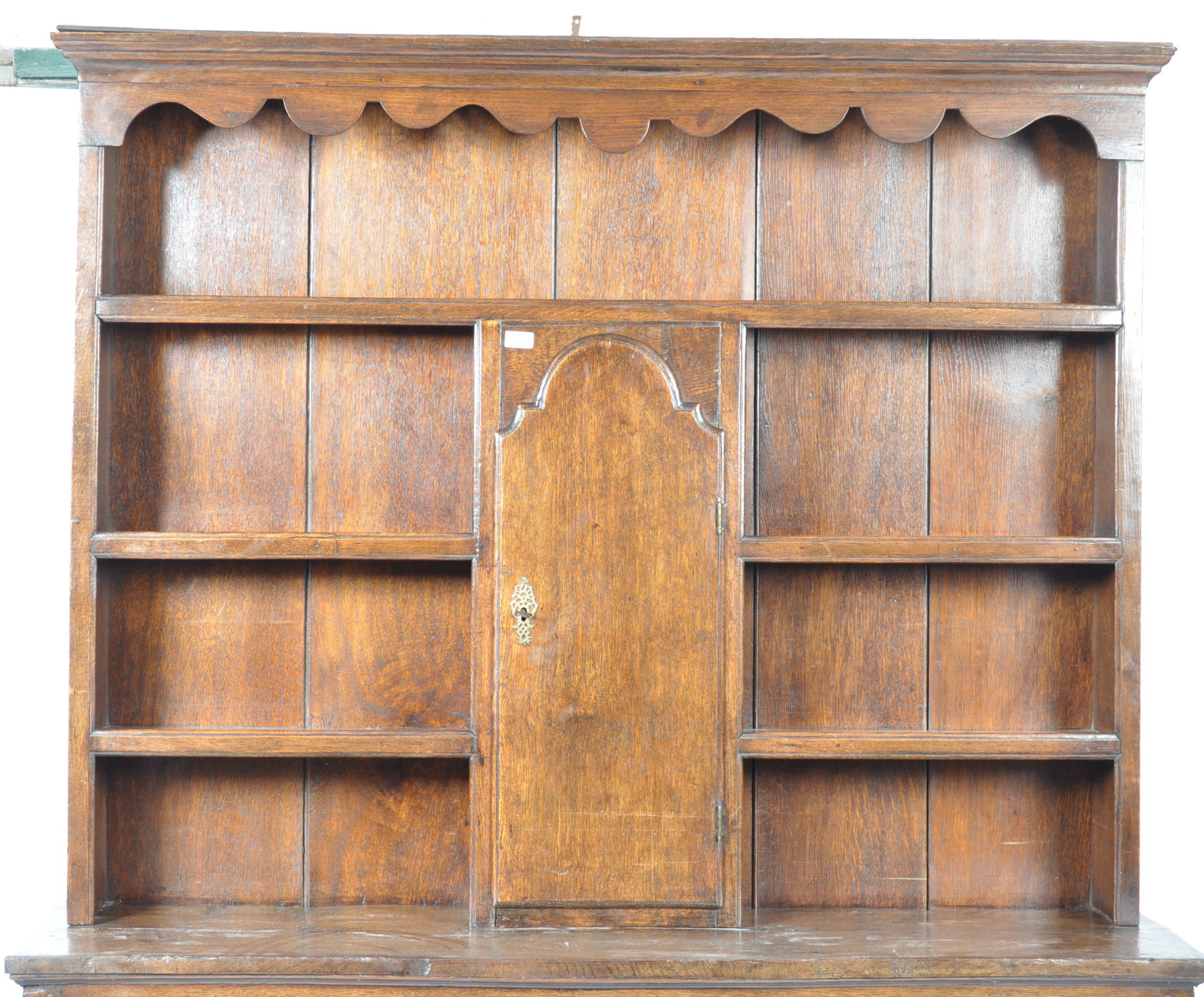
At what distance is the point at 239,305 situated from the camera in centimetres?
221

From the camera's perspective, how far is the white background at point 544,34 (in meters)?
2.58

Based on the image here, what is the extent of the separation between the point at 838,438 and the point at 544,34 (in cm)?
116

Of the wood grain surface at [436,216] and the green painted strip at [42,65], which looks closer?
the wood grain surface at [436,216]

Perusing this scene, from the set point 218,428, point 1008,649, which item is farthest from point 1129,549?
point 218,428

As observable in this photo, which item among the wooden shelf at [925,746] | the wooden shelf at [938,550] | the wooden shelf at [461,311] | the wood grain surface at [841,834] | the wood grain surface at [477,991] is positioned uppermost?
the wooden shelf at [461,311]

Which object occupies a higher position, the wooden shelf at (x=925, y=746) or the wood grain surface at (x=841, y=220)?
the wood grain surface at (x=841, y=220)

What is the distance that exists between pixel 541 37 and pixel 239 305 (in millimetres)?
770

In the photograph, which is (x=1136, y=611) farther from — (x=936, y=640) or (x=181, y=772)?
(x=181, y=772)

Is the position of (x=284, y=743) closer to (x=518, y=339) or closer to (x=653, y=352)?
(x=518, y=339)

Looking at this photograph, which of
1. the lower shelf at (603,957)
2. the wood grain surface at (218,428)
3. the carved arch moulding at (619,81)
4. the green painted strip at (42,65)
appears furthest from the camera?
the green painted strip at (42,65)

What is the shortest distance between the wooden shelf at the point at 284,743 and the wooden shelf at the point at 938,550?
69 centimetres

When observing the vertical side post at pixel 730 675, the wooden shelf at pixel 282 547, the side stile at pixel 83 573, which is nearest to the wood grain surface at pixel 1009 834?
the vertical side post at pixel 730 675

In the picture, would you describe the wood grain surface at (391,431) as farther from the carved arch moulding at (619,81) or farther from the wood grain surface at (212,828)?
the wood grain surface at (212,828)

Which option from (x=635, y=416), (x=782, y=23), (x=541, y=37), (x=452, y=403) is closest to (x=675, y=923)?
(x=635, y=416)
